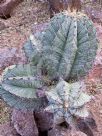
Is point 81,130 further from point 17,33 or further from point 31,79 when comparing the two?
point 17,33

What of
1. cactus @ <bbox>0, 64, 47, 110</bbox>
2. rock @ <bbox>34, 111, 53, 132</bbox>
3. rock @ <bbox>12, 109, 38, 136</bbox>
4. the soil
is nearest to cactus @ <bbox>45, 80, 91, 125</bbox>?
cactus @ <bbox>0, 64, 47, 110</bbox>

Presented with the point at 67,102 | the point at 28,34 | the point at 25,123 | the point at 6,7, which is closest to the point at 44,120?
the point at 25,123

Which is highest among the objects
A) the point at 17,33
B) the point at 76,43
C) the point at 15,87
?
the point at 76,43

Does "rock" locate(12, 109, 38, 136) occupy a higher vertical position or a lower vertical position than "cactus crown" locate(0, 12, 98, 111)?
lower

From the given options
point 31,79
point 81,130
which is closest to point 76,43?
point 31,79

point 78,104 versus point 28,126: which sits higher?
point 78,104

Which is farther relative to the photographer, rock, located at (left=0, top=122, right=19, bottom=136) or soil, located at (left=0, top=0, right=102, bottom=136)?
soil, located at (left=0, top=0, right=102, bottom=136)

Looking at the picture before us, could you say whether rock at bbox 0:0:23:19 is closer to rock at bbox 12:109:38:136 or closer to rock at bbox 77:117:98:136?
rock at bbox 12:109:38:136
